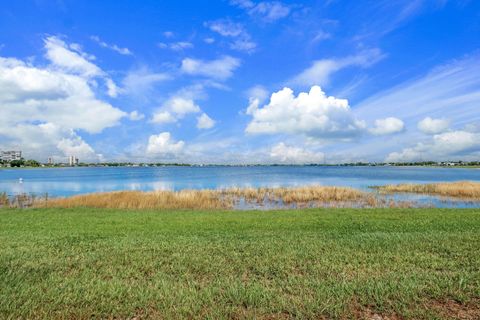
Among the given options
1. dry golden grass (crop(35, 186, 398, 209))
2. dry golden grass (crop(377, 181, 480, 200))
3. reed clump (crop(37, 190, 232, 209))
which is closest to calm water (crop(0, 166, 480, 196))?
dry golden grass (crop(377, 181, 480, 200))

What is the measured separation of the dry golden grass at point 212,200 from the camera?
25969 millimetres

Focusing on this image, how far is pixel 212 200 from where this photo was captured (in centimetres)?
2970

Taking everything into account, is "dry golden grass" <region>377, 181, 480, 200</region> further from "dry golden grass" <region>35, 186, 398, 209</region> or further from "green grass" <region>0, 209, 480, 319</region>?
"green grass" <region>0, 209, 480, 319</region>

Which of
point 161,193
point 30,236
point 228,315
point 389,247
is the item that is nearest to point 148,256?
point 228,315

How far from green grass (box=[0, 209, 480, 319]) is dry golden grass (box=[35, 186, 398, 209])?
16178 millimetres

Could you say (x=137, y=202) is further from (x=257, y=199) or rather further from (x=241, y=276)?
(x=241, y=276)

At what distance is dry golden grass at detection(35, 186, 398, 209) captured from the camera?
26.0 metres

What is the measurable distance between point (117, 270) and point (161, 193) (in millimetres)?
23350

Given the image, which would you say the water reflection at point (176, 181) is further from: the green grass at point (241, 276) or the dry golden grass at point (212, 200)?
the green grass at point (241, 276)

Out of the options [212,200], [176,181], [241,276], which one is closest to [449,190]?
[212,200]

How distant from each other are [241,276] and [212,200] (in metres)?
23.7

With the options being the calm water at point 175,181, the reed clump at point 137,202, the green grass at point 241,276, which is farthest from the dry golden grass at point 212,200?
the calm water at point 175,181

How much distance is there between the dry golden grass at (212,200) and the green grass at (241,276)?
16.2m

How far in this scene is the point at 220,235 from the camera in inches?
406
